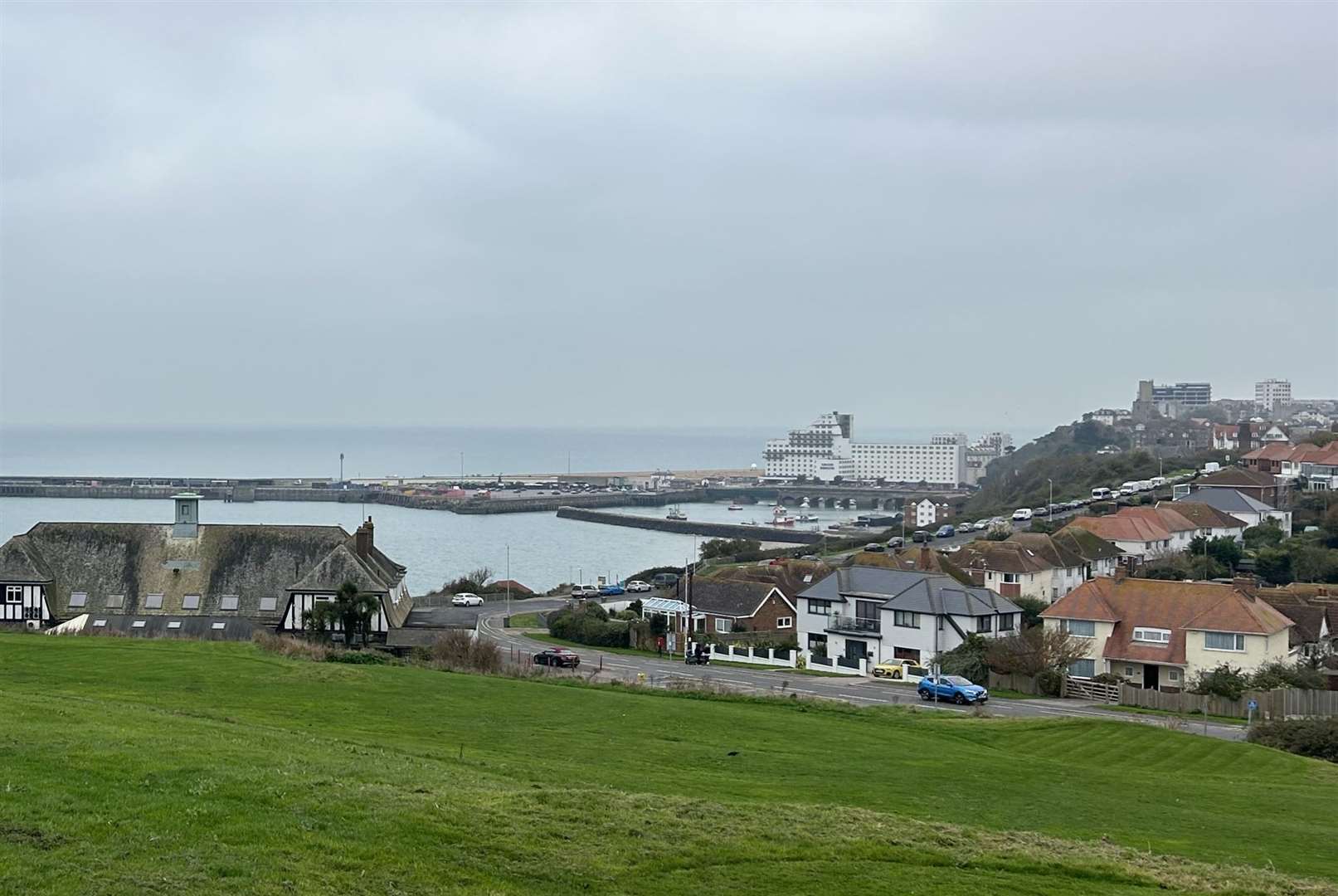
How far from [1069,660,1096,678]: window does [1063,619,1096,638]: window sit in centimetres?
99

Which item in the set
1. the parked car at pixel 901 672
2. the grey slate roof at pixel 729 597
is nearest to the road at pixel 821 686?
the parked car at pixel 901 672

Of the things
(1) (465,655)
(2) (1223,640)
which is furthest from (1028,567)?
(1) (465,655)

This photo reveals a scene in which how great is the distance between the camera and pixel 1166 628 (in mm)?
43406

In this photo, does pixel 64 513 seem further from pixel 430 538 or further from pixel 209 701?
pixel 209 701

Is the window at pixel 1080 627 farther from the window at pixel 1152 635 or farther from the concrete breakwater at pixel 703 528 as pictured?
the concrete breakwater at pixel 703 528

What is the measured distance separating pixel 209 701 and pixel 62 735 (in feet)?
21.7

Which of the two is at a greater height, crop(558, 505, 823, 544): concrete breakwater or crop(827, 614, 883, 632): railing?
crop(558, 505, 823, 544): concrete breakwater

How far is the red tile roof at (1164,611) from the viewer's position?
4234 cm

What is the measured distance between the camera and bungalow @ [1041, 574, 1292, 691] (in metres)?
42.0

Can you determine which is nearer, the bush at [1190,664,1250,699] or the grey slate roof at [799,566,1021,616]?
the bush at [1190,664,1250,699]

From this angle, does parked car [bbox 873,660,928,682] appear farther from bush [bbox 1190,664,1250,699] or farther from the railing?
bush [bbox 1190,664,1250,699]

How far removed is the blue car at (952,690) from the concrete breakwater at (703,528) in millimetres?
87263

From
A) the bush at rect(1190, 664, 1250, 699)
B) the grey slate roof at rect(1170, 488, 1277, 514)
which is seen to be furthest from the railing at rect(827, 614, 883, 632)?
the grey slate roof at rect(1170, 488, 1277, 514)

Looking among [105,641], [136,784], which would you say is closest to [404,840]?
[136,784]
